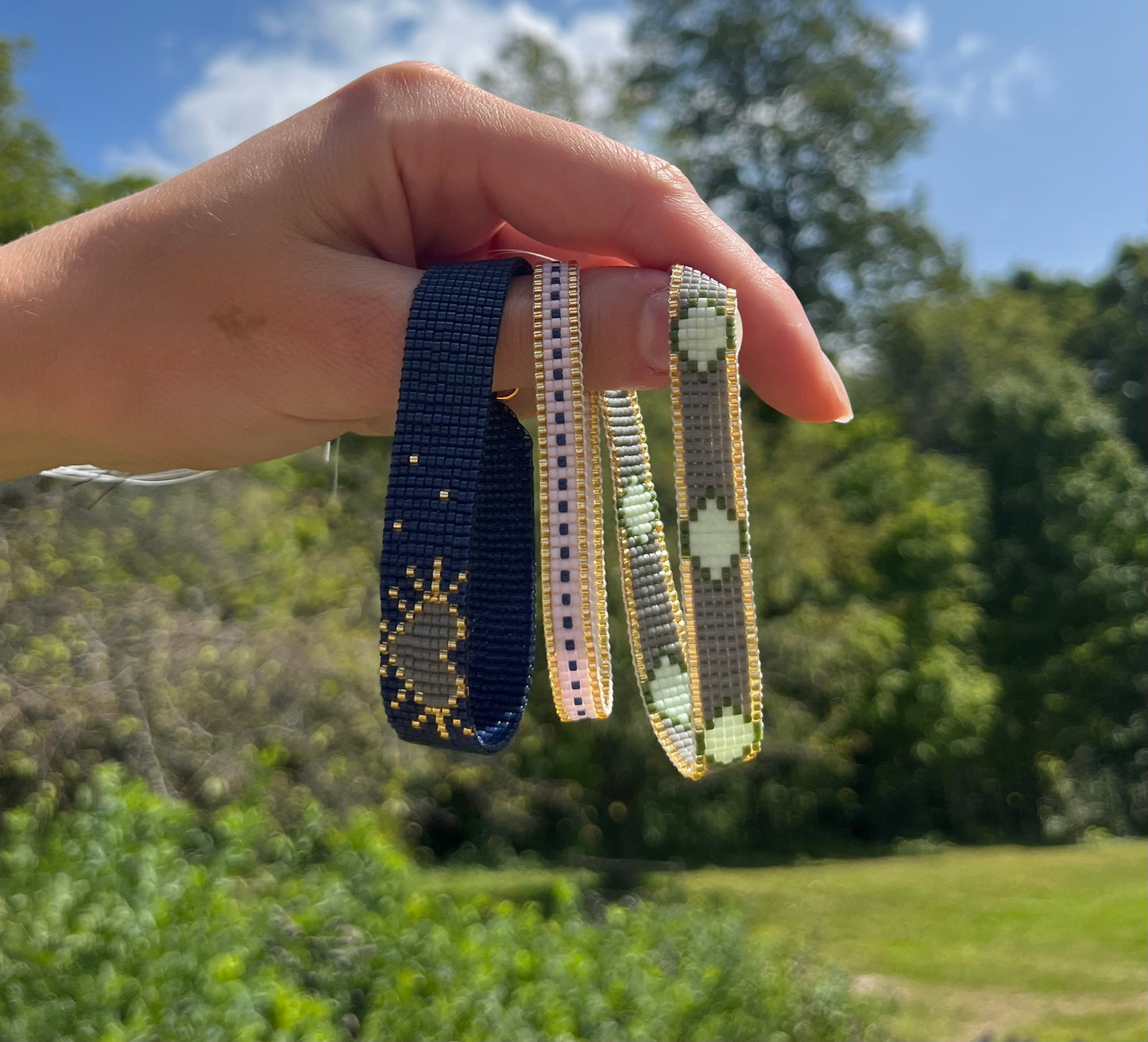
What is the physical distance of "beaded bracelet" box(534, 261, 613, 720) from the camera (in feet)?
3.76

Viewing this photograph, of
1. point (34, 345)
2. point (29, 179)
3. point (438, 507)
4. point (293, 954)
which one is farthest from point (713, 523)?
point (29, 179)

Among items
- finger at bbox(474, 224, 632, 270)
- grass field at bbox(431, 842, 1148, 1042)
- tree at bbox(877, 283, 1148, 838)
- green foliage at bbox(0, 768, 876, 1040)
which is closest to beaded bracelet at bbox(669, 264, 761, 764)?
finger at bbox(474, 224, 632, 270)

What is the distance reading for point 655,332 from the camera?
114cm

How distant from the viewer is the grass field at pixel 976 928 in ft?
22.7

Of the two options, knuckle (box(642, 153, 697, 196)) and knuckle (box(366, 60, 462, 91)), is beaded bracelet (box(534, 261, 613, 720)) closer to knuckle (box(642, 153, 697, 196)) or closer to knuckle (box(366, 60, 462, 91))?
knuckle (box(642, 153, 697, 196))

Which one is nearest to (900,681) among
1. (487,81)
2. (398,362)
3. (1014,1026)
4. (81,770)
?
(1014,1026)

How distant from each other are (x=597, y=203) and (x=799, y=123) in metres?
18.4

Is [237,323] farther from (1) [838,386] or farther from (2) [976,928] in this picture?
(2) [976,928]

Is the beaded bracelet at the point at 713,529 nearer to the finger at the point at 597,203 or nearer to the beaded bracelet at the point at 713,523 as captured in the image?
the beaded bracelet at the point at 713,523

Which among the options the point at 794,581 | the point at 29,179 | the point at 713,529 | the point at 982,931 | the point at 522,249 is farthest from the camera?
the point at 794,581

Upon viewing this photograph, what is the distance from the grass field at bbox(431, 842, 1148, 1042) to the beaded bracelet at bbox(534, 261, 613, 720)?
5.79 meters

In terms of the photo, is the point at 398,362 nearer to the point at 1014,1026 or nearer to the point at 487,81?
the point at 1014,1026

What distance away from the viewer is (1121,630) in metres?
14.4

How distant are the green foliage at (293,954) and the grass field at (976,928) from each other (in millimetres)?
2515
